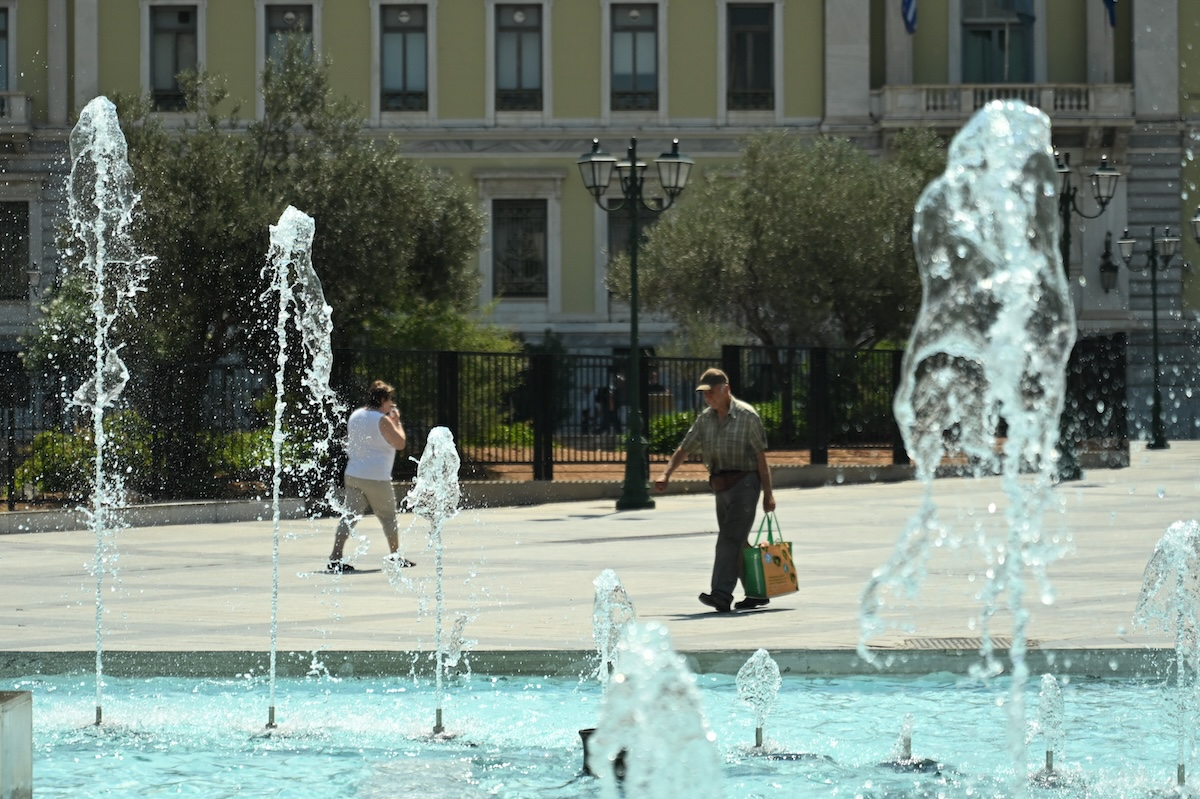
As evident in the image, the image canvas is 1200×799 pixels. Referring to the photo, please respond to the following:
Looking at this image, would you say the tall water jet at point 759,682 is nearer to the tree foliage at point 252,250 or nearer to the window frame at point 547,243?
the tree foliage at point 252,250

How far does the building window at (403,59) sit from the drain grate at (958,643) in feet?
110

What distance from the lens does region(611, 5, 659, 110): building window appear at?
41.3 metres

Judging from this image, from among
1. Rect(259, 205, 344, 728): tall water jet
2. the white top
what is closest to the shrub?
Result: Rect(259, 205, 344, 728): tall water jet

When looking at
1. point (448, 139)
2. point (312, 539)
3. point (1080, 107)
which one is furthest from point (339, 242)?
point (1080, 107)

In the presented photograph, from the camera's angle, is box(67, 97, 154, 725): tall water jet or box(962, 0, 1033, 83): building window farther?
box(962, 0, 1033, 83): building window

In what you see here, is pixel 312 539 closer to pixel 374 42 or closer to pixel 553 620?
pixel 553 620

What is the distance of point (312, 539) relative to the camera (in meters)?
17.2

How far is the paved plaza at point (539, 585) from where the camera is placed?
9312mm

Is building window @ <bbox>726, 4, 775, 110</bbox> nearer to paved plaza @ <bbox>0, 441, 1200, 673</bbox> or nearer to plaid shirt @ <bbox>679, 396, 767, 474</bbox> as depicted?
paved plaza @ <bbox>0, 441, 1200, 673</bbox>

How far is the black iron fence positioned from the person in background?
6.56 m

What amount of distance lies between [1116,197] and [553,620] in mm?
33730

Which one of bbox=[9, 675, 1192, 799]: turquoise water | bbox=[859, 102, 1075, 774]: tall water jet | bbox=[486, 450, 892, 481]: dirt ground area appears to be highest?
bbox=[859, 102, 1075, 774]: tall water jet

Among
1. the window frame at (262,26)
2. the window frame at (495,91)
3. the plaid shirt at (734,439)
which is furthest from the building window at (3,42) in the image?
the plaid shirt at (734,439)

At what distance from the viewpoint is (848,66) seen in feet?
134
